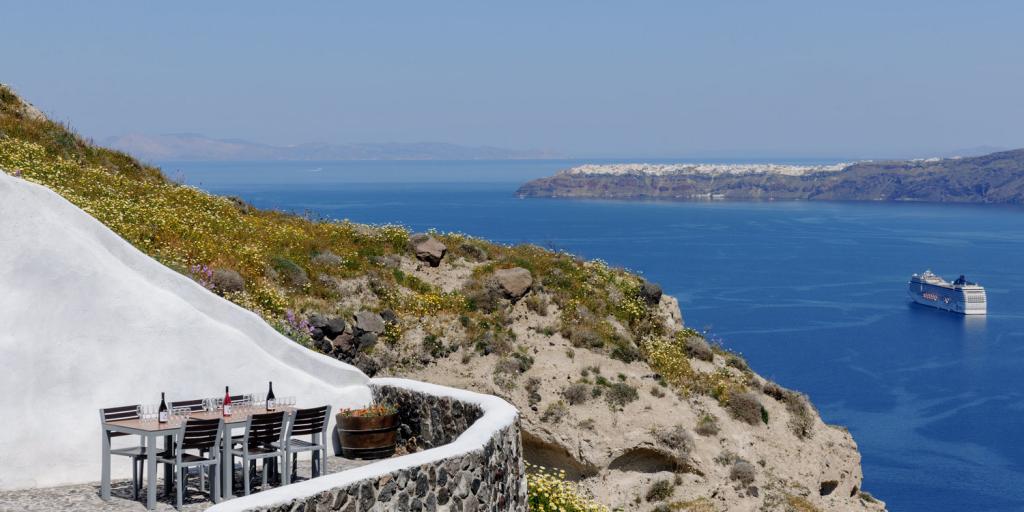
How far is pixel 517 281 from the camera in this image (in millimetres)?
23625

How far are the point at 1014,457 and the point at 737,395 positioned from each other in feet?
133

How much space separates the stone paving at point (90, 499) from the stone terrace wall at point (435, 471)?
1.59 m

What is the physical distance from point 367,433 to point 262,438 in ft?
5.90

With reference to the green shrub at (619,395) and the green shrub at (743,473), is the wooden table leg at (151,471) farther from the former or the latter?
the green shrub at (743,473)

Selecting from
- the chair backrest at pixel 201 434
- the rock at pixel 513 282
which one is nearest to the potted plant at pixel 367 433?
the chair backrest at pixel 201 434

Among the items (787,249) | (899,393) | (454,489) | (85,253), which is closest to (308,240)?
(85,253)

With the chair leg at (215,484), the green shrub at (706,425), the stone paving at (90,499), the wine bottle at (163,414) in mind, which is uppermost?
the wine bottle at (163,414)

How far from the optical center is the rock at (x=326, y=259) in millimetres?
21756

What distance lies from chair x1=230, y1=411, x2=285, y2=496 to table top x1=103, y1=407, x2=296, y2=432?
0.09 m

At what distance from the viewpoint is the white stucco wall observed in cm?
888

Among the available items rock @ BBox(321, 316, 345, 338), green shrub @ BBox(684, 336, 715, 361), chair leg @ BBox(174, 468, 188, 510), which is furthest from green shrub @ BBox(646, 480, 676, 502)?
chair leg @ BBox(174, 468, 188, 510)

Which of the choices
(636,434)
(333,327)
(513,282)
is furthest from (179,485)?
Answer: (513,282)

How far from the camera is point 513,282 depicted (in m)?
23.6

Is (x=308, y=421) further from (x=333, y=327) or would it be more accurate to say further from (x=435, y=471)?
(x=333, y=327)
